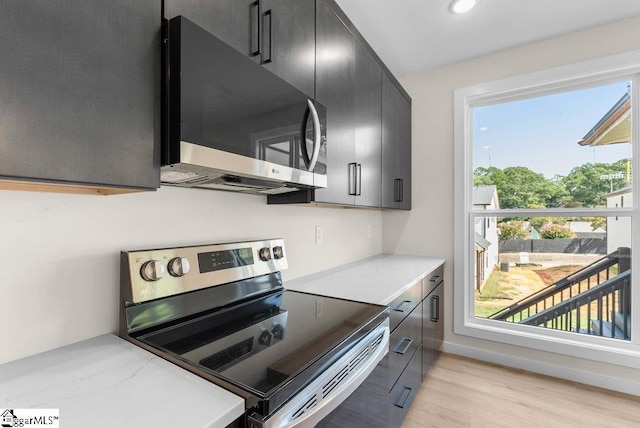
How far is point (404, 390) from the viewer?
5.33ft

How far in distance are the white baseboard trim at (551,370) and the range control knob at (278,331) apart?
219 centimetres

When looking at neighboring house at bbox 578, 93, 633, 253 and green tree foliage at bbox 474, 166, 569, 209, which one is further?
green tree foliage at bbox 474, 166, 569, 209

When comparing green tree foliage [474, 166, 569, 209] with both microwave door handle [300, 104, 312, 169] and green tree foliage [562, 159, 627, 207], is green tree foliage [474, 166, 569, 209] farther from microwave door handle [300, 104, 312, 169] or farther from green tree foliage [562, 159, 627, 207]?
microwave door handle [300, 104, 312, 169]

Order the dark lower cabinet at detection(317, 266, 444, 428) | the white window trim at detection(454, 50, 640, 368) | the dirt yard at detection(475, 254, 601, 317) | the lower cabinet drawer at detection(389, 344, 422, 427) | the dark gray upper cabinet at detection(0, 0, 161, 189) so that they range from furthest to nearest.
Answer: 1. the dirt yard at detection(475, 254, 601, 317)
2. the white window trim at detection(454, 50, 640, 368)
3. the lower cabinet drawer at detection(389, 344, 422, 427)
4. the dark lower cabinet at detection(317, 266, 444, 428)
5. the dark gray upper cabinet at detection(0, 0, 161, 189)

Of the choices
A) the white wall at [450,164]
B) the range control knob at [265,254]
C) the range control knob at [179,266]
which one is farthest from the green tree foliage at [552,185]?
the range control knob at [179,266]

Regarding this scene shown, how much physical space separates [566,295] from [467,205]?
98 cm

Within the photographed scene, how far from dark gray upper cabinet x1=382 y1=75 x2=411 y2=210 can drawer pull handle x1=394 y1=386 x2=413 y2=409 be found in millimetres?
1158

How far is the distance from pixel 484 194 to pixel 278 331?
231 cm

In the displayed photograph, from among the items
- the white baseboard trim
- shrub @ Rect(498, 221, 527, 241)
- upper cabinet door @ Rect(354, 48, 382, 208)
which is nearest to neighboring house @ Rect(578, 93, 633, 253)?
shrub @ Rect(498, 221, 527, 241)

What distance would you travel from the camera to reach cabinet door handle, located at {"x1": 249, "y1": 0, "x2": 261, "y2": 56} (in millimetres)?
1069

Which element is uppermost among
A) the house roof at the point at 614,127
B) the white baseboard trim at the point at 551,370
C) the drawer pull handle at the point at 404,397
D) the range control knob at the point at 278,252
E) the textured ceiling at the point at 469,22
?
the textured ceiling at the point at 469,22

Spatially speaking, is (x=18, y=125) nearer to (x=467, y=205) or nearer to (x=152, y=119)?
Result: (x=152, y=119)

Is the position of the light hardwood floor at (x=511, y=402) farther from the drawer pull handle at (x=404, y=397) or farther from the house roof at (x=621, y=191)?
the house roof at (x=621, y=191)

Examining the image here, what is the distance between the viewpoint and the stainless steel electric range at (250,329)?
717mm
